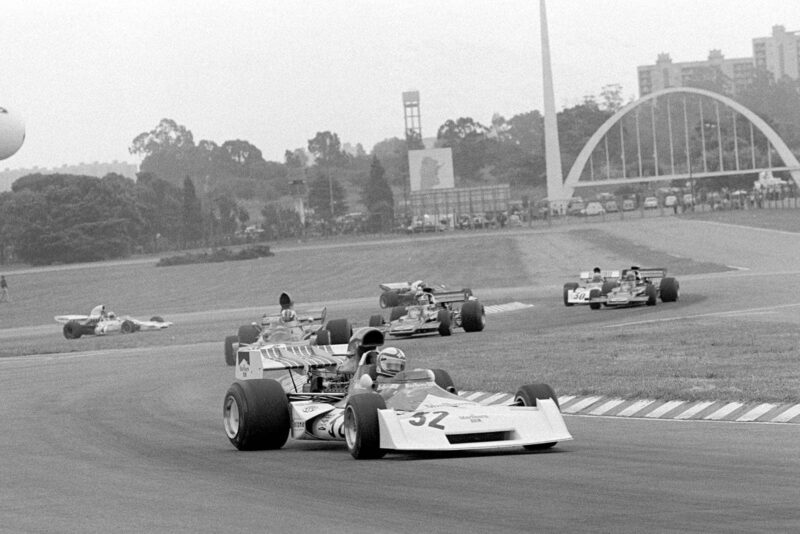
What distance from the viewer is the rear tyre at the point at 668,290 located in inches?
1610

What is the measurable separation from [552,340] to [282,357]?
1221 centimetres

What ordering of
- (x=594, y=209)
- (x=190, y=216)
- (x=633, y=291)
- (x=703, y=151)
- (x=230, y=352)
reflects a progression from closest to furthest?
1. (x=230, y=352)
2. (x=633, y=291)
3. (x=594, y=209)
4. (x=190, y=216)
5. (x=703, y=151)

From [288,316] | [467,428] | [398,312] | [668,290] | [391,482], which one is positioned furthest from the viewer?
[668,290]

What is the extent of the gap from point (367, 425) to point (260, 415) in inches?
82.0

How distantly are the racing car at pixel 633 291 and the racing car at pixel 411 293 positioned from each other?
4589 millimetres

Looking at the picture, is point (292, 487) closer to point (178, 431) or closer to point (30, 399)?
point (178, 431)

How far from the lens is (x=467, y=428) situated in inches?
501

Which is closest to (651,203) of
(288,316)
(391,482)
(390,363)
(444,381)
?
(288,316)

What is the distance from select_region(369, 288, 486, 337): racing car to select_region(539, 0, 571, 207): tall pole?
135 metres

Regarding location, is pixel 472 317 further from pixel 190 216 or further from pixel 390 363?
pixel 190 216

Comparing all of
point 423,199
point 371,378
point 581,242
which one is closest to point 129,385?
point 371,378

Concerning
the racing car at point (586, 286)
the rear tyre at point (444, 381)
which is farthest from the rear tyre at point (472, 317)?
the rear tyre at point (444, 381)

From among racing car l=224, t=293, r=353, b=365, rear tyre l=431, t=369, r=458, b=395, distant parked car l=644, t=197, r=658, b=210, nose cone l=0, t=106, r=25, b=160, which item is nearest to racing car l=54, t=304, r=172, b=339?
nose cone l=0, t=106, r=25, b=160

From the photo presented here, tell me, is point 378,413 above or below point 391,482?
above
